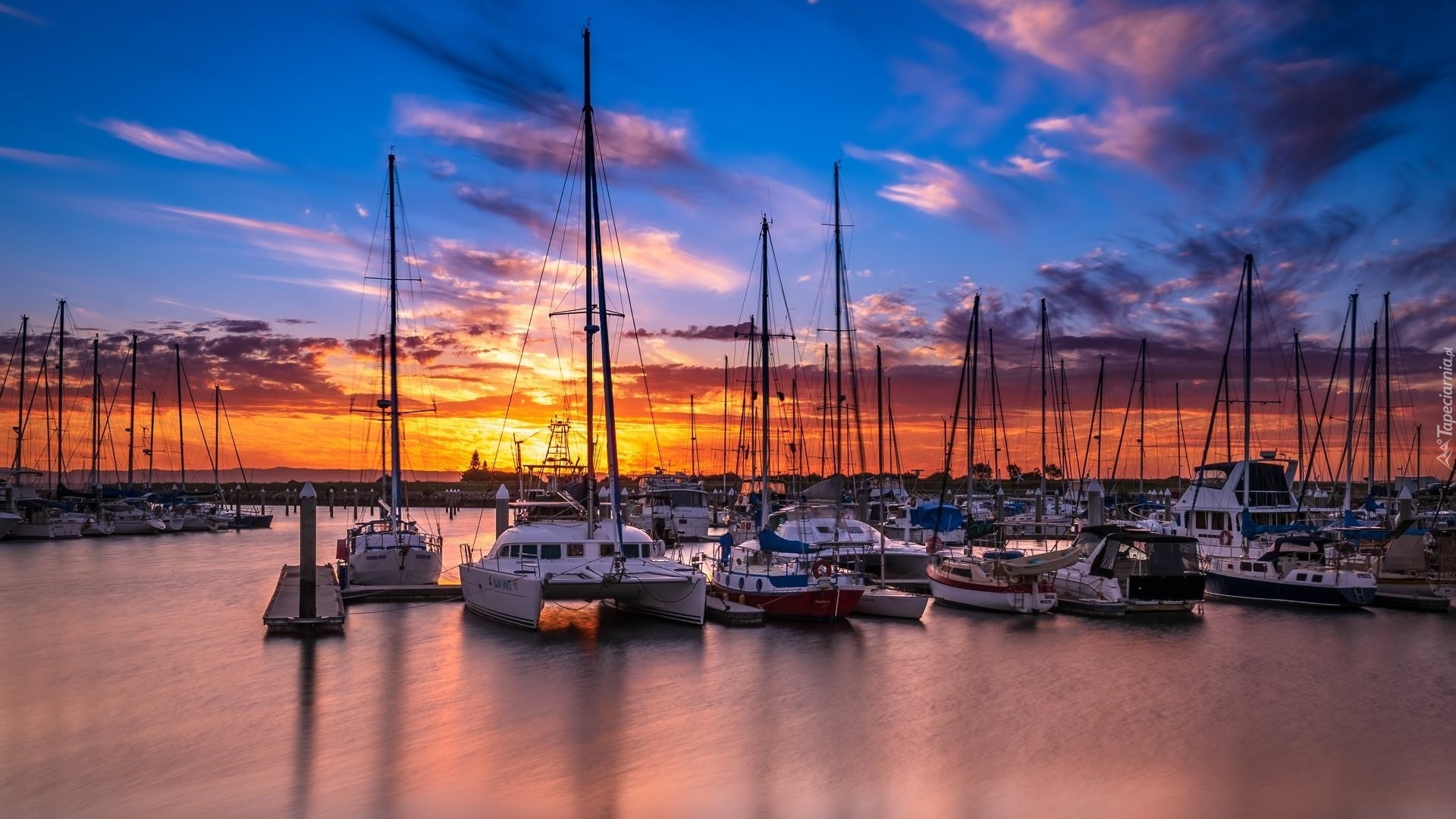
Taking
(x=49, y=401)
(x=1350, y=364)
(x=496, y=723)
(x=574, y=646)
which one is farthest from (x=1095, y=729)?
(x=49, y=401)

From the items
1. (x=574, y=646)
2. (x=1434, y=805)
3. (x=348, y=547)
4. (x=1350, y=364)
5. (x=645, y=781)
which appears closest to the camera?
(x=1434, y=805)

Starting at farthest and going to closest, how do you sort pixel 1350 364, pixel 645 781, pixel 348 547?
pixel 1350 364 → pixel 348 547 → pixel 645 781

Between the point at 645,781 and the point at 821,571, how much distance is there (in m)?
18.3

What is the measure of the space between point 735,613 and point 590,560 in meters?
5.19

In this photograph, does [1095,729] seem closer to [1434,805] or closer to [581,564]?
[1434,805]

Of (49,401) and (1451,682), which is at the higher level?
(49,401)

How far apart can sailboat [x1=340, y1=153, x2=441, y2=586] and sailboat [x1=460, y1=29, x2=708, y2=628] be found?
7166 mm

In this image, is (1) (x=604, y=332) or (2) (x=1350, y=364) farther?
(2) (x=1350, y=364)

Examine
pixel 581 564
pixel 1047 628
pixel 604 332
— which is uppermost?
pixel 604 332

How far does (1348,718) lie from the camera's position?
2231cm

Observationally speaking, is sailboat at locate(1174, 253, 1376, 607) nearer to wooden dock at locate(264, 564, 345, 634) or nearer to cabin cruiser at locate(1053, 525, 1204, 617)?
cabin cruiser at locate(1053, 525, 1204, 617)

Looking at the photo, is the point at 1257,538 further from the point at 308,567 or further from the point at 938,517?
the point at 308,567

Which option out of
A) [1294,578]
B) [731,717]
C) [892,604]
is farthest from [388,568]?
[1294,578]

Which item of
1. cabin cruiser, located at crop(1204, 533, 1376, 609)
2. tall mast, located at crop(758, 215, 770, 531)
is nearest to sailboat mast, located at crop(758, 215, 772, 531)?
tall mast, located at crop(758, 215, 770, 531)
